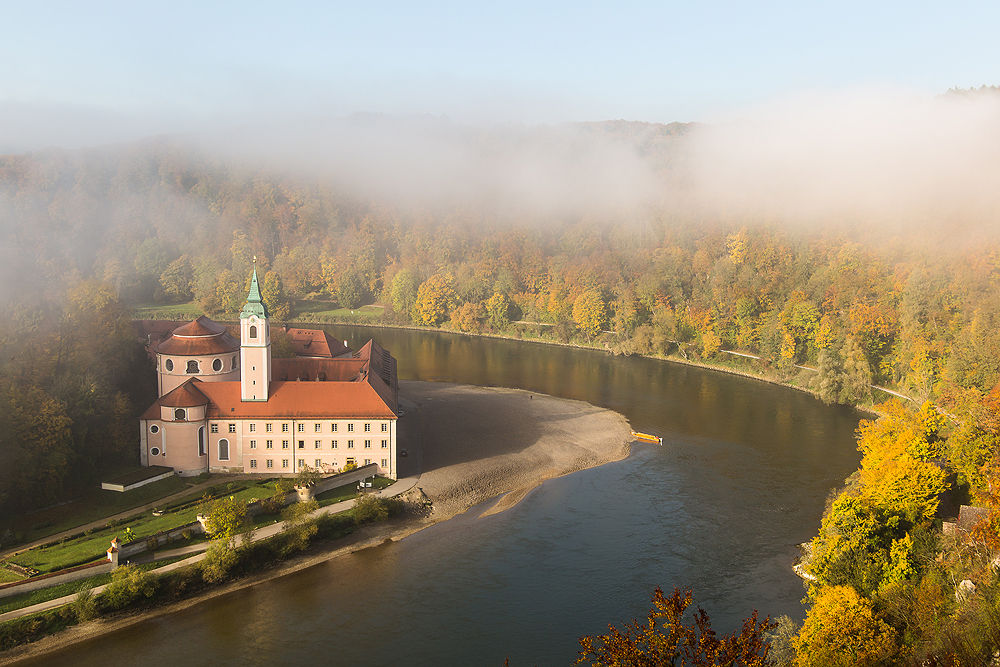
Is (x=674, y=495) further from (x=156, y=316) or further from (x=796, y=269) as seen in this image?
(x=156, y=316)

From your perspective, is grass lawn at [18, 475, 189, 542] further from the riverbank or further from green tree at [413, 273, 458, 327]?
green tree at [413, 273, 458, 327]

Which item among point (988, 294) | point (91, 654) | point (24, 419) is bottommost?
point (91, 654)

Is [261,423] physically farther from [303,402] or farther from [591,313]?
[591,313]

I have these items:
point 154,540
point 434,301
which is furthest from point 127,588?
point 434,301

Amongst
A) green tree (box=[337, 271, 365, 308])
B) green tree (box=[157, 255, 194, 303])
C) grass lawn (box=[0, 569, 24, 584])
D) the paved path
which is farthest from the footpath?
green tree (box=[157, 255, 194, 303])

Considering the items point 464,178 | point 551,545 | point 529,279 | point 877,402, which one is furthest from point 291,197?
point 551,545
